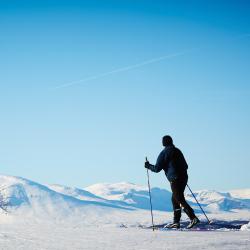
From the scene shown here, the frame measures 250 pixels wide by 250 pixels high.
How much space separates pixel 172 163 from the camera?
34.1ft

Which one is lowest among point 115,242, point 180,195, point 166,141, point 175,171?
point 115,242

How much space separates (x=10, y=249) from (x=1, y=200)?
60155 millimetres

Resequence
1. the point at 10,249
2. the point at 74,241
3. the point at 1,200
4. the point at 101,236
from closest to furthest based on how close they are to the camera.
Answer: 1. the point at 10,249
2. the point at 74,241
3. the point at 101,236
4. the point at 1,200

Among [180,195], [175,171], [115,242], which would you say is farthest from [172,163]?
[115,242]

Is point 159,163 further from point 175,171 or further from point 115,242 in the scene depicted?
point 115,242

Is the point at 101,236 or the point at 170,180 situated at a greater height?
the point at 170,180

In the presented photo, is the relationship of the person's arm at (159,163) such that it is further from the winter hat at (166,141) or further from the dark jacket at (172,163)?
the winter hat at (166,141)

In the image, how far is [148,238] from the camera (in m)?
7.67

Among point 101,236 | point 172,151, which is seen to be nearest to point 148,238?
point 101,236

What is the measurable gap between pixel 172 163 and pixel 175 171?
0.21 metres

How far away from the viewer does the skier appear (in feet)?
33.7

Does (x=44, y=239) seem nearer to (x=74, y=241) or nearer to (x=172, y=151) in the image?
(x=74, y=241)

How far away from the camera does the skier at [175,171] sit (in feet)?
33.7

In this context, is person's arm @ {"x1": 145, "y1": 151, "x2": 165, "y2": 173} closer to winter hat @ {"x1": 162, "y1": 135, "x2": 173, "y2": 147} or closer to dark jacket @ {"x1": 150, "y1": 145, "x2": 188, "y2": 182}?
dark jacket @ {"x1": 150, "y1": 145, "x2": 188, "y2": 182}
